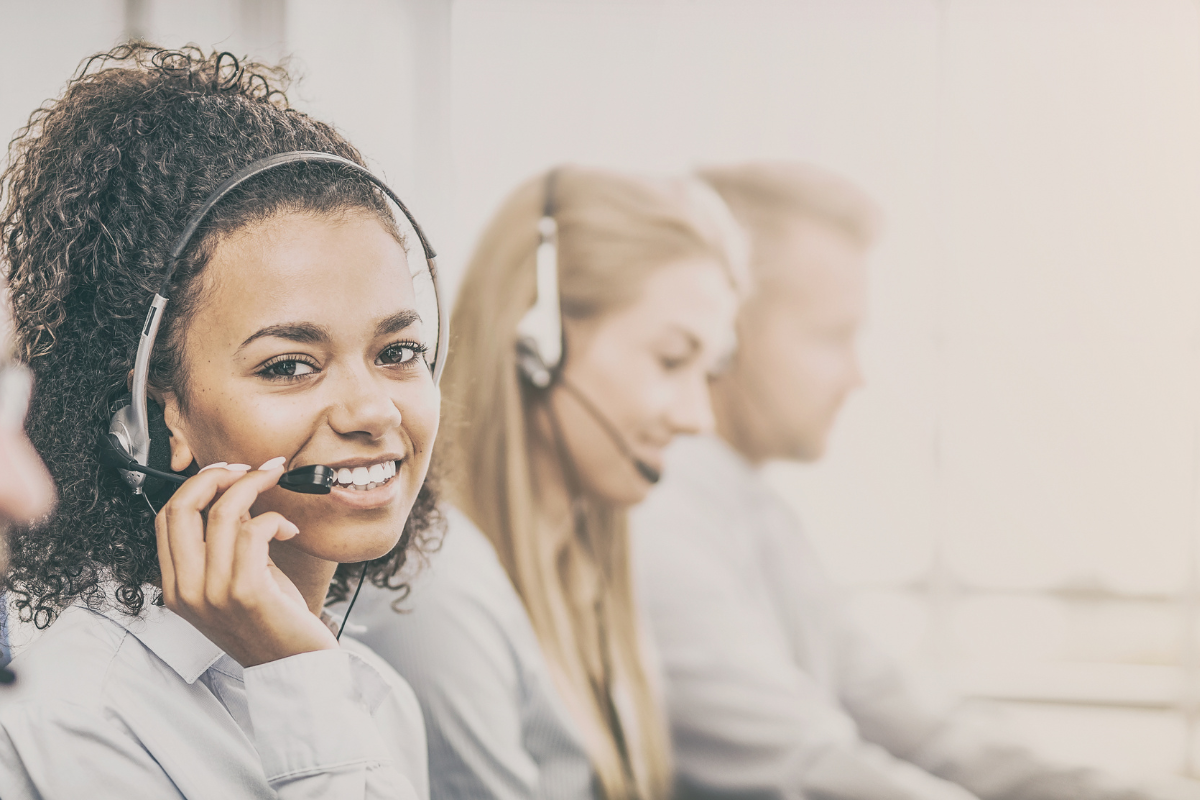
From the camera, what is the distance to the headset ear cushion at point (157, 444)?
63 centimetres

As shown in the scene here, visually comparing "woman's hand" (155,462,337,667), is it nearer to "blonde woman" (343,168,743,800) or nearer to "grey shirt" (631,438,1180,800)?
"blonde woman" (343,168,743,800)

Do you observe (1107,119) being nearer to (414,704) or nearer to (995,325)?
(995,325)

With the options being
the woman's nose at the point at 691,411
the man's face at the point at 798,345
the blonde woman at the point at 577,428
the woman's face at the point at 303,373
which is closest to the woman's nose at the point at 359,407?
the woman's face at the point at 303,373

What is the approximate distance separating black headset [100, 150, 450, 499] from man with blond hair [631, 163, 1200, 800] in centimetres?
112

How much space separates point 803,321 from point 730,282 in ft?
0.64

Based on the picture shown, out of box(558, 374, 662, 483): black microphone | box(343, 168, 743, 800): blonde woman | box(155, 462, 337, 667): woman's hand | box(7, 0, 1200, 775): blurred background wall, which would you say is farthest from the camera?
box(7, 0, 1200, 775): blurred background wall

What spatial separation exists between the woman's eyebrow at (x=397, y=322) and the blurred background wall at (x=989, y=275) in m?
1.09

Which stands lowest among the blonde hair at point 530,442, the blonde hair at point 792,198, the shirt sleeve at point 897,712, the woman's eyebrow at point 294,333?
the shirt sleeve at point 897,712

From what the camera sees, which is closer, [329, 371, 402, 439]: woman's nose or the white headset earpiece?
[329, 371, 402, 439]: woman's nose

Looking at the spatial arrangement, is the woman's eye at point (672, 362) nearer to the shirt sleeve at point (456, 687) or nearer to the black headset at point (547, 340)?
the black headset at point (547, 340)

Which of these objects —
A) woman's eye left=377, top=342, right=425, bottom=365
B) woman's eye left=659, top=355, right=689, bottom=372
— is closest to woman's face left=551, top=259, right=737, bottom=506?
woman's eye left=659, top=355, right=689, bottom=372

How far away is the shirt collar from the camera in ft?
2.06

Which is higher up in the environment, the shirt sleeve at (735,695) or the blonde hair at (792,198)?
the blonde hair at (792,198)

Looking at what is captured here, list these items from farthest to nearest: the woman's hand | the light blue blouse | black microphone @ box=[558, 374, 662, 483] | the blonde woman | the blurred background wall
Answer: the blurred background wall
black microphone @ box=[558, 374, 662, 483]
the blonde woman
the light blue blouse
the woman's hand
